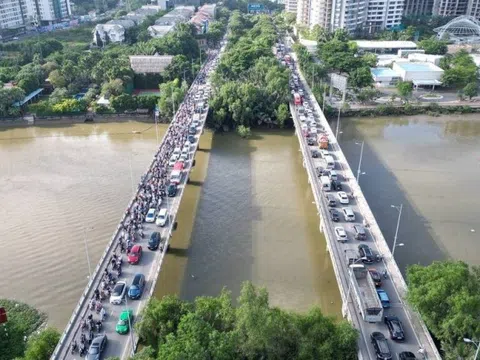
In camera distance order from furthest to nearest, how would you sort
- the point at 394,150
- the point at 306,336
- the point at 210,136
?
1. the point at 210,136
2. the point at 394,150
3. the point at 306,336

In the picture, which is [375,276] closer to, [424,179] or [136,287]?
[136,287]

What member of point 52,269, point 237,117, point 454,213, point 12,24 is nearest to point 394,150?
point 454,213

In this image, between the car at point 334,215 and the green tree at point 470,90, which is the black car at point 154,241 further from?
the green tree at point 470,90

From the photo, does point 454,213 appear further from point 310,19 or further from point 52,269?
point 310,19

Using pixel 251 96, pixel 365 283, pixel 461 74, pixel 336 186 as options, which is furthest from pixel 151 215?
pixel 461 74

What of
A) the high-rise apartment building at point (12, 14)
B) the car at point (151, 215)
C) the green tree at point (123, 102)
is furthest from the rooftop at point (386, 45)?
the high-rise apartment building at point (12, 14)

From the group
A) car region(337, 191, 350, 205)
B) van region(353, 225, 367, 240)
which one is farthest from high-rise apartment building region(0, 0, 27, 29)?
van region(353, 225, 367, 240)
